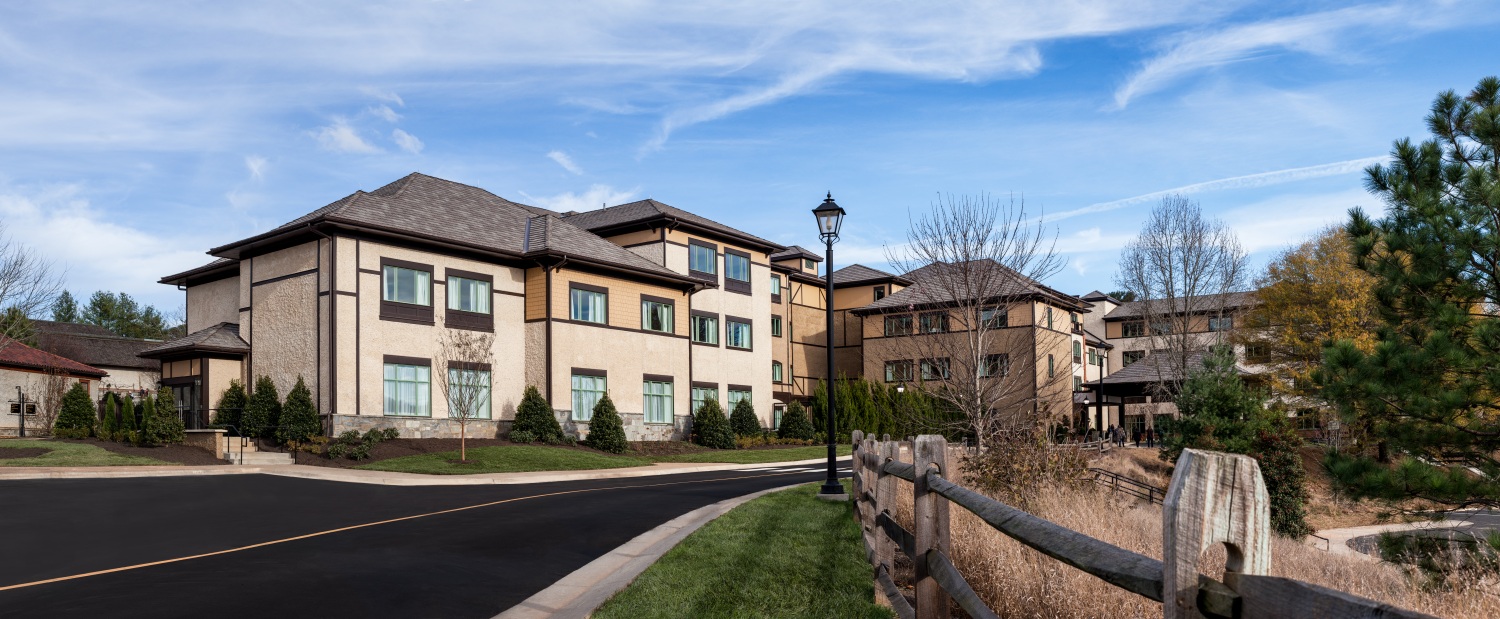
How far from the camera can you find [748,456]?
35.5m

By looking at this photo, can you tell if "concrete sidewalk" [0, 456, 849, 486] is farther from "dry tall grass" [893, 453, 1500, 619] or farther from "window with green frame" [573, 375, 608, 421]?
"dry tall grass" [893, 453, 1500, 619]

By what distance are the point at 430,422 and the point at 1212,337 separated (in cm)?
4049

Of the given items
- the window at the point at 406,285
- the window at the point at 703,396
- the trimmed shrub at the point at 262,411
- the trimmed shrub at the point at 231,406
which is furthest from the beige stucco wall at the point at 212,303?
the window at the point at 703,396

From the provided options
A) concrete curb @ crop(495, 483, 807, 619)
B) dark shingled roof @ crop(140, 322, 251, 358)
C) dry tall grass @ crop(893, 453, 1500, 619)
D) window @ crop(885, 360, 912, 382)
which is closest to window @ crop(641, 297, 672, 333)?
dark shingled roof @ crop(140, 322, 251, 358)

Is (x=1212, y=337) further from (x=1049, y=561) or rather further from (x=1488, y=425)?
(x=1049, y=561)

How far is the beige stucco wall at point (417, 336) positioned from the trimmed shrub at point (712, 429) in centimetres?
791

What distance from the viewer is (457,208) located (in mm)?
36062

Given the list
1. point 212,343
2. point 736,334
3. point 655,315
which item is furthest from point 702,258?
point 212,343

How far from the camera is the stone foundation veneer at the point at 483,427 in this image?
1158 inches

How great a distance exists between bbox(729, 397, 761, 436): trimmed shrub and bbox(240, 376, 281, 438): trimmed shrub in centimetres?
1838

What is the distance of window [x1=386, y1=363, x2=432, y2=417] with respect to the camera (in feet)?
101

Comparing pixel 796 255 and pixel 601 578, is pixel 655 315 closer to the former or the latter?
pixel 796 255

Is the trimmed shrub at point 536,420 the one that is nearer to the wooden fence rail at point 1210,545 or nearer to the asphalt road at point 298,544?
the asphalt road at point 298,544

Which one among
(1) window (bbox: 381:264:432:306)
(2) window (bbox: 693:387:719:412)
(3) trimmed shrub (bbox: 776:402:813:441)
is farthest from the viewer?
(3) trimmed shrub (bbox: 776:402:813:441)
